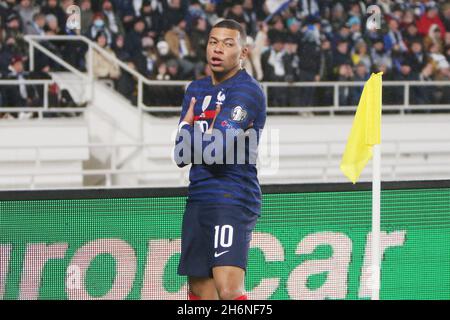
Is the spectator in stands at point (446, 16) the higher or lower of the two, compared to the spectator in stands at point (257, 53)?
higher

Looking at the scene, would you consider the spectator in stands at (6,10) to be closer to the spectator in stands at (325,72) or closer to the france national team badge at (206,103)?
the spectator in stands at (325,72)

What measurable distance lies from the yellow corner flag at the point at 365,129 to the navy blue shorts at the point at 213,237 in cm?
93

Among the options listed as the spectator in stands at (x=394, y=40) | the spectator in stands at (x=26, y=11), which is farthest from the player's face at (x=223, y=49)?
the spectator in stands at (x=394, y=40)

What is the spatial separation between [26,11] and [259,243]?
748 centimetres

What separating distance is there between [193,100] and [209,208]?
0.63m

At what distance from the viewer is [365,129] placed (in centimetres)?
699

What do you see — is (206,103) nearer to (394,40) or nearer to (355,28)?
(355,28)

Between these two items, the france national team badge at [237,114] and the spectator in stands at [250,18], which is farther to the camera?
the spectator in stands at [250,18]

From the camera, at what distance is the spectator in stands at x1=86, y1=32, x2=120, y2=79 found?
1485 cm

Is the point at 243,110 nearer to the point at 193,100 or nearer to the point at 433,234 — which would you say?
the point at 193,100

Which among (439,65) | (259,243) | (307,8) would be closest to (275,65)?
(307,8)

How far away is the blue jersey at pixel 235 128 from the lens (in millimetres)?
6230
